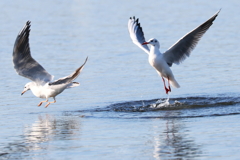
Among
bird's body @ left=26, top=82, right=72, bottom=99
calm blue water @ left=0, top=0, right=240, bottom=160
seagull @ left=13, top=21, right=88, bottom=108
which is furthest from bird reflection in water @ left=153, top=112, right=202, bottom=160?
bird's body @ left=26, top=82, right=72, bottom=99

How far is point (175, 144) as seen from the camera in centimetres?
794

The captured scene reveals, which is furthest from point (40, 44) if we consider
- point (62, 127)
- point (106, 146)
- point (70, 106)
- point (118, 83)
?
point (106, 146)

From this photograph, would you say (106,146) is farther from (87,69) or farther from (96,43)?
(96,43)

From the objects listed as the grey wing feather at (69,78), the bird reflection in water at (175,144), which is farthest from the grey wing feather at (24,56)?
the bird reflection in water at (175,144)

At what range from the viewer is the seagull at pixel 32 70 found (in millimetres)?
10677

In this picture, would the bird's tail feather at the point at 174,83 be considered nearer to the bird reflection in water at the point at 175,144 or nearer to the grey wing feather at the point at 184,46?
the grey wing feather at the point at 184,46

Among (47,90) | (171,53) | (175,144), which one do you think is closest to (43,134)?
(47,90)

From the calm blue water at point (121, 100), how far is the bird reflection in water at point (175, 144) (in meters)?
0.01

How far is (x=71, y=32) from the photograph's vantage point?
2259cm

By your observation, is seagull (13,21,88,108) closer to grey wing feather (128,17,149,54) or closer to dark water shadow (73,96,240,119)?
dark water shadow (73,96,240,119)

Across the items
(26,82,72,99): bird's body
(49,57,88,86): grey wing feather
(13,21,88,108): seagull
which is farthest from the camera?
(26,82,72,99): bird's body

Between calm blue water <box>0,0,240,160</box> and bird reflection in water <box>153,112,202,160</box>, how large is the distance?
0.04ft

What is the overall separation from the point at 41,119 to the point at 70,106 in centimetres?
119

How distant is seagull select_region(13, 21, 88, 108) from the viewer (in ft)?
35.0
